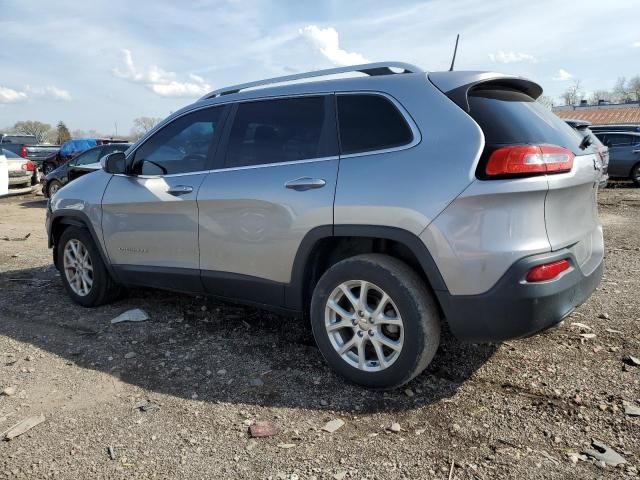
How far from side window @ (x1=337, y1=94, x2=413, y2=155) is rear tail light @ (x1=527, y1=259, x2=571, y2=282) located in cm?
98

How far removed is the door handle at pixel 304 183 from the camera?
3.32m

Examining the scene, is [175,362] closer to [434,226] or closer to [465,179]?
[434,226]

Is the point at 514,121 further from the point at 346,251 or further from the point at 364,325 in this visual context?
the point at 364,325

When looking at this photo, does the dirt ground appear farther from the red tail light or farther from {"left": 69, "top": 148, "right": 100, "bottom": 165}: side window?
{"left": 69, "top": 148, "right": 100, "bottom": 165}: side window

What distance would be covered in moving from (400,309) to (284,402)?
0.89m

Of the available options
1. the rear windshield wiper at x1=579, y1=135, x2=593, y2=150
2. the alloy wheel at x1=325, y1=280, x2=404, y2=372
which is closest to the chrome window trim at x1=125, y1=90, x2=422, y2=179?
the alloy wheel at x1=325, y1=280, x2=404, y2=372

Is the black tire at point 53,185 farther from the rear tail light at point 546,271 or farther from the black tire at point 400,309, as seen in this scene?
the rear tail light at point 546,271

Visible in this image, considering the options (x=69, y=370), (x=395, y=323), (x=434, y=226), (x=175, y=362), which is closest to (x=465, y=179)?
(x=434, y=226)

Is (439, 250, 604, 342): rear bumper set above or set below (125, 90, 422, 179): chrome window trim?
below

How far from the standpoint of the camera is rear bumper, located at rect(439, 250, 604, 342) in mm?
2750

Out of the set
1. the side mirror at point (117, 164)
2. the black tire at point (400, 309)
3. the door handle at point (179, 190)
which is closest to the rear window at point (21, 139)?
the side mirror at point (117, 164)

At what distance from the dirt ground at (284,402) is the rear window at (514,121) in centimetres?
146

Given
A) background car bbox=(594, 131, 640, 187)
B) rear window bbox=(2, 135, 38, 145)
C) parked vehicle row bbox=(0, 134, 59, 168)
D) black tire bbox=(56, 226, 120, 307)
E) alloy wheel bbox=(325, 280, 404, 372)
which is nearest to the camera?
alloy wheel bbox=(325, 280, 404, 372)

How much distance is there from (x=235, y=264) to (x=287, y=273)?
466 mm
